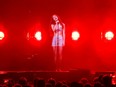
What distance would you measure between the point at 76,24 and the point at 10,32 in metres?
3.77

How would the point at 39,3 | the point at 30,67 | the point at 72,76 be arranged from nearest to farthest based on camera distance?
the point at 72,76 < the point at 30,67 < the point at 39,3

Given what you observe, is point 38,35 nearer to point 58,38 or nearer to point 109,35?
point 58,38

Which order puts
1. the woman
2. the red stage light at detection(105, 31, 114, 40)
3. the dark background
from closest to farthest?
1. the woman
2. the dark background
3. the red stage light at detection(105, 31, 114, 40)

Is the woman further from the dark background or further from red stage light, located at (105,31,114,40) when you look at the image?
red stage light, located at (105,31,114,40)

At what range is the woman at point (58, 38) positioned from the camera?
18156 millimetres

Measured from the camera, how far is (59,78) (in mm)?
14352

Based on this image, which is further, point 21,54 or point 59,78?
point 21,54

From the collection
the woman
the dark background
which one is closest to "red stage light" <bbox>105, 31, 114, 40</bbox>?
the dark background

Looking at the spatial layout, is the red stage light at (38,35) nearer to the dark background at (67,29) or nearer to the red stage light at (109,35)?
the dark background at (67,29)

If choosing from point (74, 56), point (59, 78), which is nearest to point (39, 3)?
point (74, 56)

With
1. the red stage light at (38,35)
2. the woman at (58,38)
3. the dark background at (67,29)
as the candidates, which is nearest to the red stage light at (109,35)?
the dark background at (67,29)

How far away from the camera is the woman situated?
18.2m

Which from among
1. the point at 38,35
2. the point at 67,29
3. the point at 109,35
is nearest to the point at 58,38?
the point at 67,29

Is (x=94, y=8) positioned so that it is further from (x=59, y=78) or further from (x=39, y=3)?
(x=59, y=78)
